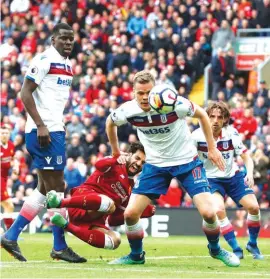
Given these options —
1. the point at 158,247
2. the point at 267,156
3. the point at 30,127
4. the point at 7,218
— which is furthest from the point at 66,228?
the point at 267,156

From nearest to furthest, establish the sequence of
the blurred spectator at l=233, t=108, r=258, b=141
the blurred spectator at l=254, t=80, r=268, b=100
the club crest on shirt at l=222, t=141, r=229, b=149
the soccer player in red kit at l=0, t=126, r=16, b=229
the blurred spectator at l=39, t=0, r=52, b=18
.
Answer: the club crest on shirt at l=222, t=141, r=229, b=149
the soccer player in red kit at l=0, t=126, r=16, b=229
the blurred spectator at l=233, t=108, r=258, b=141
the blurred spectator at l=254, t=80, r=268, b=100
the blurred spectator at l=39, t=0, r=52, b=18

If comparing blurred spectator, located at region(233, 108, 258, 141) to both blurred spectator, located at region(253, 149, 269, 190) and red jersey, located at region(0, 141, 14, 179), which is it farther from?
red jersey, located at region(0, 141, 14, 179)

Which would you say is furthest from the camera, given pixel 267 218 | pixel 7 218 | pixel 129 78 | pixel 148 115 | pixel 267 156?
pixel 129 78

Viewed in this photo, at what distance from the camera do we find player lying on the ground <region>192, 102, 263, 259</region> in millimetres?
13112

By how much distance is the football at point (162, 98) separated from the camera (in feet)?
35.1

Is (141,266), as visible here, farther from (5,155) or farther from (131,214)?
(5,155)

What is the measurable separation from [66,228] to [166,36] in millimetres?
15821

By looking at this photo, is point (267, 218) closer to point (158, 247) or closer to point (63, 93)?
point (158, 247)

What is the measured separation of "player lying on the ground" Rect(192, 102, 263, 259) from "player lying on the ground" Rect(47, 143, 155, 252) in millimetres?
1125

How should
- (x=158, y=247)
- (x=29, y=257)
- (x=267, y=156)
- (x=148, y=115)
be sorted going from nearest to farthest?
(x=148, y=115), (x=29, y=257), (x=158, y=247), (x=267, y=156)

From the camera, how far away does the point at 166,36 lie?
1058 inches

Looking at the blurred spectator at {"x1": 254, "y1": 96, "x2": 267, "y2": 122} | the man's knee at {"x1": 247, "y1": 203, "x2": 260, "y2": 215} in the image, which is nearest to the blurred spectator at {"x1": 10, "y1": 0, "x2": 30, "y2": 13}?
the blurred spectator at {"x1": 254, "y1": 96, "x2": 267, "y2": 122}

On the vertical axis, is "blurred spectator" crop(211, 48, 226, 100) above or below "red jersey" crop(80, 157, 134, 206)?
below

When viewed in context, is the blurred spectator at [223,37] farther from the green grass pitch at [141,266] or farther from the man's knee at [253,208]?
the man's knee at [253,208]
